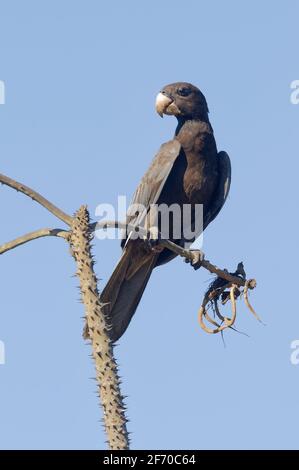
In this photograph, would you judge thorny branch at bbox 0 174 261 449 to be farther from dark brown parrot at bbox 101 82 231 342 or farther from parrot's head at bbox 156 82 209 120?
parrot's head at bbox 156 82 209 120

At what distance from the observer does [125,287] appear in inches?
360

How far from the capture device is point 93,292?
5.32 meters

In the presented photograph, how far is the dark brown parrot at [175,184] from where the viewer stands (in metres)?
9.24

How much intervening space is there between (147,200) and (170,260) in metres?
0.67

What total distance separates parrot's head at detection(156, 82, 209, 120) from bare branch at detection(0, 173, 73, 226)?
4.76 m

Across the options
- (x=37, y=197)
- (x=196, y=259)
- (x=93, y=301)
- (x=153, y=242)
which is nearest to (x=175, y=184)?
(x=153, y=242)

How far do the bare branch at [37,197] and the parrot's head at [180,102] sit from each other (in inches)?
188

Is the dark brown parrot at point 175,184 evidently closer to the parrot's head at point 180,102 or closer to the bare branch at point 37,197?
the parrot's head at point 180,102

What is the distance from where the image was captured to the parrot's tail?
342 inches

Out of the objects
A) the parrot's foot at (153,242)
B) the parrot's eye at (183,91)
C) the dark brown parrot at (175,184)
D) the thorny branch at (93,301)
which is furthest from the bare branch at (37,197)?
the parrot's eye at (183,91)
